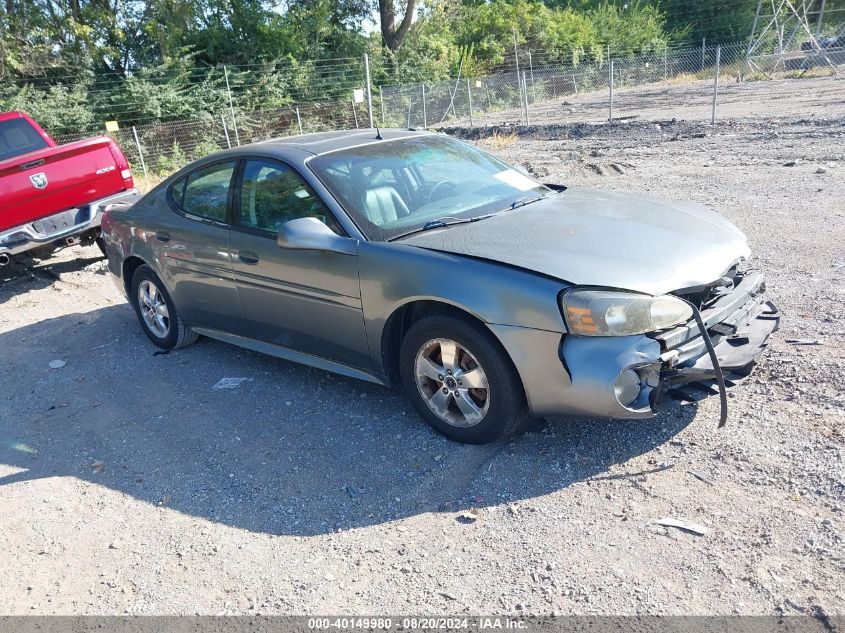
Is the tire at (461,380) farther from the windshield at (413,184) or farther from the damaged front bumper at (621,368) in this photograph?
the windshield at (413,184)

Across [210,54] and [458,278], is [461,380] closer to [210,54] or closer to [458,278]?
[458,278]

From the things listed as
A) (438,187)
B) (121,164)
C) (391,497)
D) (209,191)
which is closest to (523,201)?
(438,187)

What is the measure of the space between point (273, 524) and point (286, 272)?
160cm

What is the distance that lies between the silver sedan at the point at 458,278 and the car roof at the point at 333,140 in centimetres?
2

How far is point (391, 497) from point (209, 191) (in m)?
2.70

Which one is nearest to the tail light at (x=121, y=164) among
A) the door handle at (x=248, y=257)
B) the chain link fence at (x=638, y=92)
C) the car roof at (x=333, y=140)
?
the car roof at (x=333, y=140)

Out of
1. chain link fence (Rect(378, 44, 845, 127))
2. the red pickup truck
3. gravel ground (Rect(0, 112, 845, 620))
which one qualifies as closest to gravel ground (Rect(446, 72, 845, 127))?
chain link fence (Rect(378, 44, 845, 127))

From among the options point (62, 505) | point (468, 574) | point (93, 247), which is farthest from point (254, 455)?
point (93, 247)

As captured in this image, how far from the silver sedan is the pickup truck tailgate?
2980 millimetres

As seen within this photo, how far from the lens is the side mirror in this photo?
161 inches

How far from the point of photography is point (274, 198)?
4637mm

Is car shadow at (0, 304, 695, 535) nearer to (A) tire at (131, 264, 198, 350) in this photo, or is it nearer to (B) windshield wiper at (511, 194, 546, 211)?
(A) tire at (131, 264, 198, 350)

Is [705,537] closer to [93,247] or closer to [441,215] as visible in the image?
[441,215]

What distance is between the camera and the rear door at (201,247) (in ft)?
16.3
